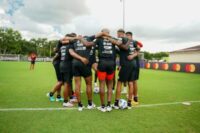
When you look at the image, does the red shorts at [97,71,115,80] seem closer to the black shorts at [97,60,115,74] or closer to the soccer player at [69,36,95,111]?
the black shorts at [97,60,115,74]

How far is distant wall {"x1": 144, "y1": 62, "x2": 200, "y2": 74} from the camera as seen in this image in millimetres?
22798

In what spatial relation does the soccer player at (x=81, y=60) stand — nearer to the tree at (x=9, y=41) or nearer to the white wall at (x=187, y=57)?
the white wall at (x=187, y=57)

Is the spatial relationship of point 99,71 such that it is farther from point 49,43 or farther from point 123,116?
point 49,43

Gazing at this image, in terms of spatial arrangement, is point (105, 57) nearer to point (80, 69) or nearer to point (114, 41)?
point (114, 41)

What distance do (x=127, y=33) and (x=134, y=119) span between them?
9.13 feet

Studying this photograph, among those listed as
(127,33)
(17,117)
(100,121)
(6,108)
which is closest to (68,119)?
(100,121)

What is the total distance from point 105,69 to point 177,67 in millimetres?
21670

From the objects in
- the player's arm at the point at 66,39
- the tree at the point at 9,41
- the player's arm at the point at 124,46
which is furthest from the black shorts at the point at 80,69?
the tree at the point at 9,41

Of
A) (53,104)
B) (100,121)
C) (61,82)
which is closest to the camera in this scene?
(100,121)

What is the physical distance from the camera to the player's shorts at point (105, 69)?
5688mm

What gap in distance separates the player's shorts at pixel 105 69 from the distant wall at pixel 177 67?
1891 centimetres

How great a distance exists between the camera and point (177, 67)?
2559cm

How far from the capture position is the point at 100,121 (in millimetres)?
4812

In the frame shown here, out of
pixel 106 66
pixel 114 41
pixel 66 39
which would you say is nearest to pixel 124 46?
pixel 114 41
